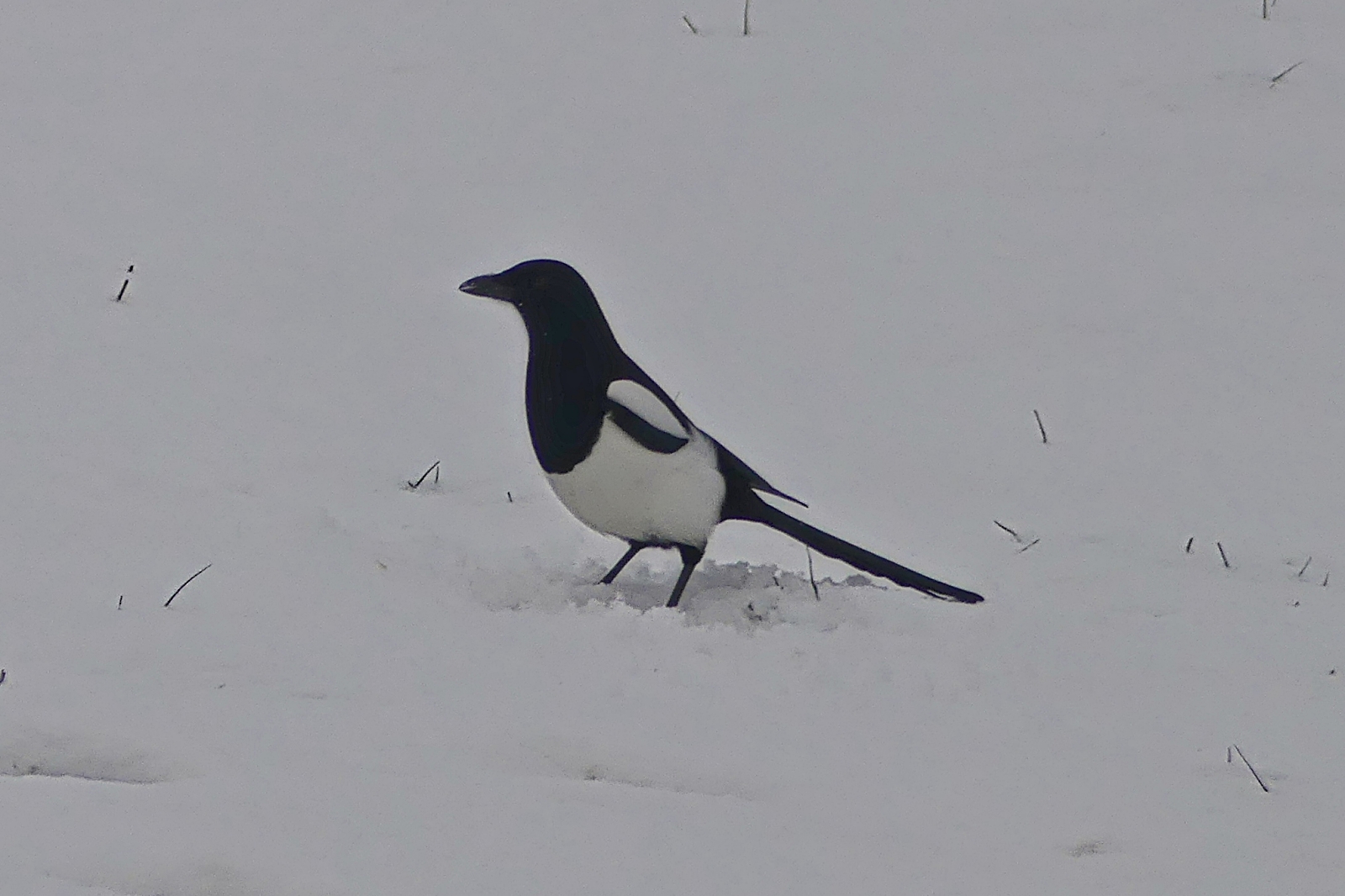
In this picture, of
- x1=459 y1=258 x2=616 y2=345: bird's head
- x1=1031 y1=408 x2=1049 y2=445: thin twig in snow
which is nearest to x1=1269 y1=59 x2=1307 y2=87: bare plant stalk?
x1=1031 y1=408 x2=1049 y2=445: thin twig in snow

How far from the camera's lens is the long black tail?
11.7 feet

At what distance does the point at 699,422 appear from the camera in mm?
4855

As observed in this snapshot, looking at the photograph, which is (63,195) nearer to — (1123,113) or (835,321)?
(835,321)

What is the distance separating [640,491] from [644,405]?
17cm

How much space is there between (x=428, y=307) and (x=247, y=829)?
3098 mm

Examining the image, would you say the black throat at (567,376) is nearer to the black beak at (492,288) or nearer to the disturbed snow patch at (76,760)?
the black beak at (492,288)

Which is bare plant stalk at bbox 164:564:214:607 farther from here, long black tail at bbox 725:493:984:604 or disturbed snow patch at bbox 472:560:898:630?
long black tail at bbox 725:493:984:604

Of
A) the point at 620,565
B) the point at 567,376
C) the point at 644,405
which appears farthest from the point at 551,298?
the point at 620,565

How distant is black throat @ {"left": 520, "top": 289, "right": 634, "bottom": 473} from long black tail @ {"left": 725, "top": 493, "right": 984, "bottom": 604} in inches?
14.7

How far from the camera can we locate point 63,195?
5773mm

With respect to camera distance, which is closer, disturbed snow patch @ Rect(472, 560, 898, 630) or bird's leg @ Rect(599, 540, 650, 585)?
disturbed snow patch @ Rect(472, 560, 898, 630)

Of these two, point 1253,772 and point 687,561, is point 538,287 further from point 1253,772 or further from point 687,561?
point 1253,772

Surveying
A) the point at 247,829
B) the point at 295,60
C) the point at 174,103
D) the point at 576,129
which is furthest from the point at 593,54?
the point at 247,829

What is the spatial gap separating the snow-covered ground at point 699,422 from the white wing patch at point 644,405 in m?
0.35
